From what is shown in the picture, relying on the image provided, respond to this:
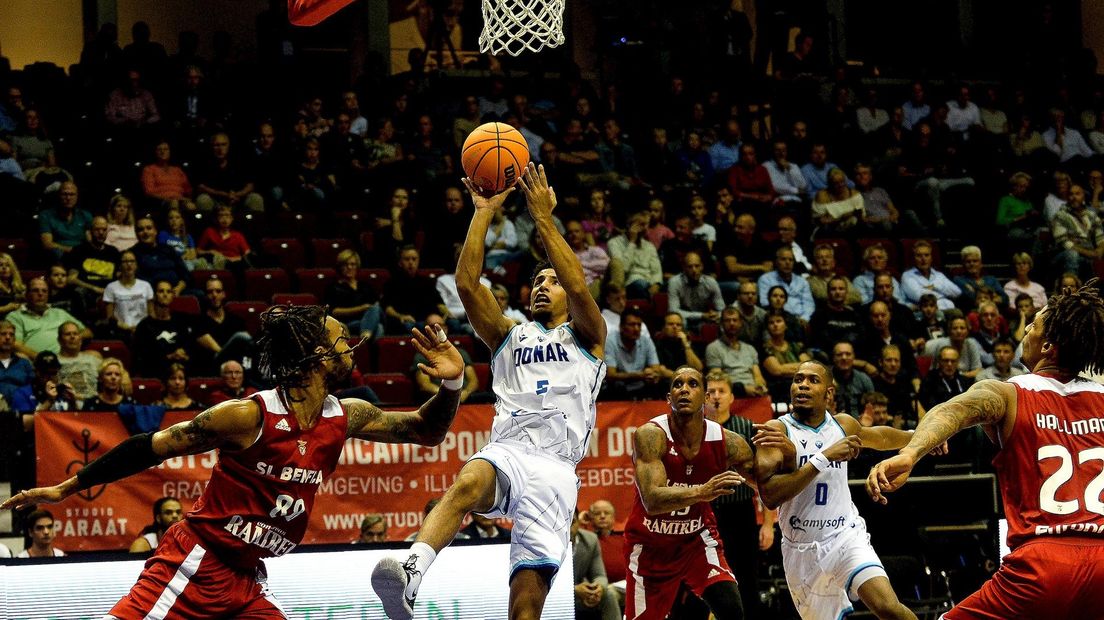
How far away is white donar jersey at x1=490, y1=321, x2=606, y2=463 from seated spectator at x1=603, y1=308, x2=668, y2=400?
5.47 metres

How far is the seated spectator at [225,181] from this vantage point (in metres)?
14.8

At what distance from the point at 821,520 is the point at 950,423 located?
3423mm

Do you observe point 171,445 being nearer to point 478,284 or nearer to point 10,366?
point 478,284

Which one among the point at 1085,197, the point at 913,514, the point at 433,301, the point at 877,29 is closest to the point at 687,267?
the point at 433,301

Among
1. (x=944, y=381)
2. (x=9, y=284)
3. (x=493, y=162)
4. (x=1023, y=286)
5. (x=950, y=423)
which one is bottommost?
(x=950, y=423)

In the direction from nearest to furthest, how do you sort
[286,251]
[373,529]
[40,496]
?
1. [40,496]
2. [373,529]
3. [286,251]

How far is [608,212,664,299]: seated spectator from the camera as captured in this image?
1464 centimetres

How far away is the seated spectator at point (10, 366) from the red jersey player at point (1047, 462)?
28.6 feet

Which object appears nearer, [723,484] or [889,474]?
[889,474]

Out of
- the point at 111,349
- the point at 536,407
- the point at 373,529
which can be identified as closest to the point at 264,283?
the point at 111,349

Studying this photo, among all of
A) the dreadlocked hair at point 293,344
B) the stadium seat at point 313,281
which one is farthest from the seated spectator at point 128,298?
the dreadlocked hair at point 293,344

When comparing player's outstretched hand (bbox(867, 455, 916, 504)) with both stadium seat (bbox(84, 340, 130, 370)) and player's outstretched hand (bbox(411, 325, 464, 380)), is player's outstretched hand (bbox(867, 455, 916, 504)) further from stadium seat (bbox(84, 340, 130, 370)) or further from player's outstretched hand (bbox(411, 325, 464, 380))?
stadium seat (bbox(84, 340, 130, 370))

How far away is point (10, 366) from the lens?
11.4 m

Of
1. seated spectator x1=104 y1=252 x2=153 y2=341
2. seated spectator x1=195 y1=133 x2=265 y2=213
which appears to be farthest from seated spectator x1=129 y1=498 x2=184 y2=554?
seated spectator x1=195 y1=133 x2=265 y2=213
